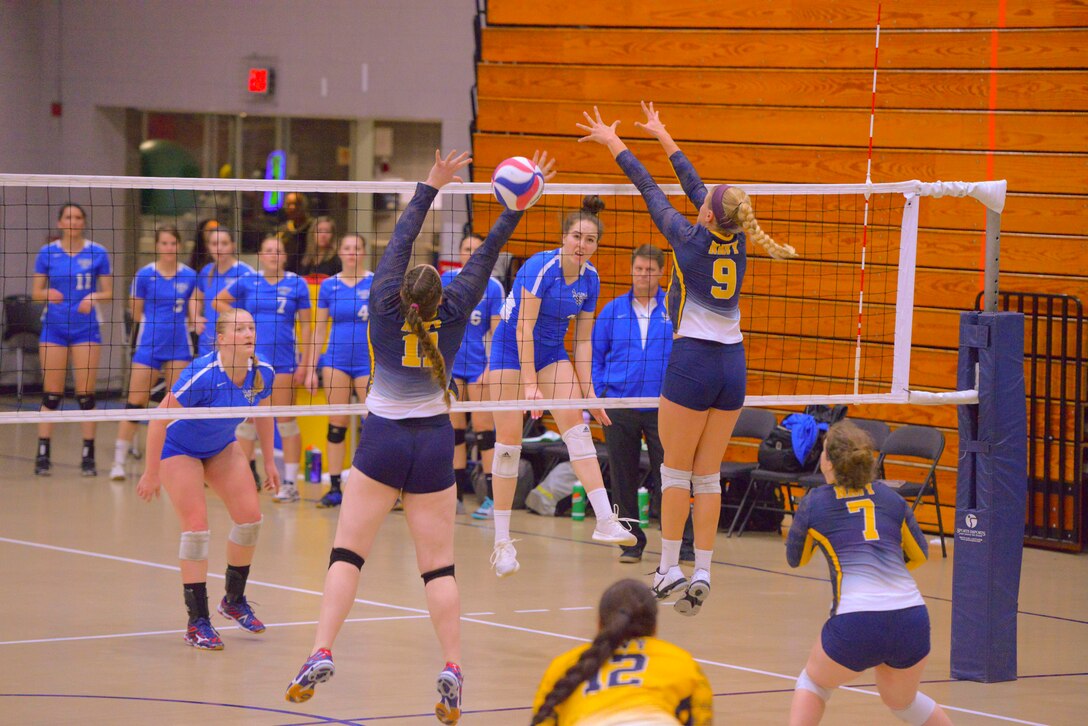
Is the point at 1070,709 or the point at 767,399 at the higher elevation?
the point at 767,399

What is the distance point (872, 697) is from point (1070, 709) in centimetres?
84

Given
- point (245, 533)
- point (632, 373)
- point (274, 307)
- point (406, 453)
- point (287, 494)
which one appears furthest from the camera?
point (287, 494)

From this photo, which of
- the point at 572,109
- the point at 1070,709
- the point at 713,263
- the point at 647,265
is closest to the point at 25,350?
the point at 572,109

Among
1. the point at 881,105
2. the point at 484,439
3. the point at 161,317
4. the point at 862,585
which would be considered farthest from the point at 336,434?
the point at 862,585

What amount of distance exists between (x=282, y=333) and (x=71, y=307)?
1937 millimetres

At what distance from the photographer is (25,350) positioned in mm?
14969

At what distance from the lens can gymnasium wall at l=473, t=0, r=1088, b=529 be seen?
962 centimetres

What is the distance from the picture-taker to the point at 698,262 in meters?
5.97

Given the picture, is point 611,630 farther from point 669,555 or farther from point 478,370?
point 478,370

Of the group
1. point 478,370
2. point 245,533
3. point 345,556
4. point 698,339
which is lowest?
point 245,533

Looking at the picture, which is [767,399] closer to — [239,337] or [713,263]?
[713,263]

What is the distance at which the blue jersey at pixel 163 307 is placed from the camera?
11.0 m

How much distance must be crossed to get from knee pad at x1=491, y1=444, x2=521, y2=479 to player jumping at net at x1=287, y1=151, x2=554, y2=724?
197 centimetres

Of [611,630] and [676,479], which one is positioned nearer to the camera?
[611,630]
